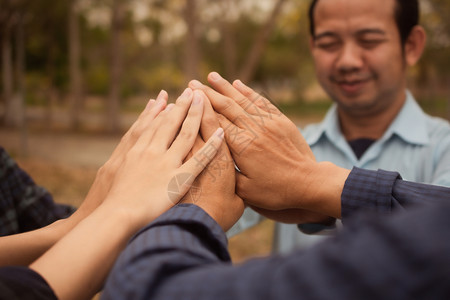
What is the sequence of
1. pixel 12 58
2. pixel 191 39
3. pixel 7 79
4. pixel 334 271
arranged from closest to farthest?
pixel 334 271 < pixel 191 39 < pixel 12 58 < pixel 7 79

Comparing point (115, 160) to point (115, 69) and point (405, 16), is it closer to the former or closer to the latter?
point (405, 16)

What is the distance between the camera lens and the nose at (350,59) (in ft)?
5.19

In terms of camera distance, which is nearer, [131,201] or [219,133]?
[131,201]

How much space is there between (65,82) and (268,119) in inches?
450

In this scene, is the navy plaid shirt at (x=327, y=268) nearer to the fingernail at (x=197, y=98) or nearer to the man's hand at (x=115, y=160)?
the man's hand at (x=115, y=160)

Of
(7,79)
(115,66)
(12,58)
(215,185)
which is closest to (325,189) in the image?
(215,185)

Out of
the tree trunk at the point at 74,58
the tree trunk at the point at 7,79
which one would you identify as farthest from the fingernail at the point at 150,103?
the tree trunk at the point at 74,58

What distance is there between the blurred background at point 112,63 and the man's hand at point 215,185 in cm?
24

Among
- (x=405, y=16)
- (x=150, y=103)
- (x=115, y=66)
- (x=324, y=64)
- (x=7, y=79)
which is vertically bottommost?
(x=7, y=79)

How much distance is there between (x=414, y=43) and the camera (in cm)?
170

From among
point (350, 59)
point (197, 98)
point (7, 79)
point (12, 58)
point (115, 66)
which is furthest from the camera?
point (115, 66)

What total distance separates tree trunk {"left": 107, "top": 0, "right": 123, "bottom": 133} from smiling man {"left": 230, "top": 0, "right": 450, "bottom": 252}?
28.6 feet

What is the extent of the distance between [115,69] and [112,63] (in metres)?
0.17

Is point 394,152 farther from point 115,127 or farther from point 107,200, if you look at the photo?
point 115,127
